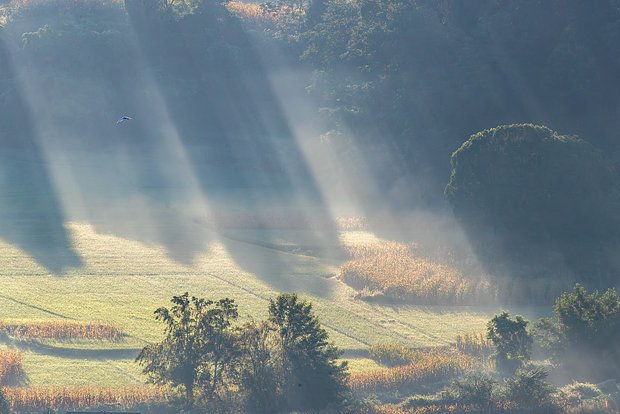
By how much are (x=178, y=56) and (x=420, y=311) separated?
247 feet

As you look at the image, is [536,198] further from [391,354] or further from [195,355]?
[195,355]

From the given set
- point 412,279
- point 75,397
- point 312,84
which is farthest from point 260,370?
point 312,84

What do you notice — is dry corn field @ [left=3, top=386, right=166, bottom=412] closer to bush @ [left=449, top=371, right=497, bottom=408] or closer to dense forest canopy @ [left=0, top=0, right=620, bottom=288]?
bush @ [left=449, top=371, right=497, bottom=408]

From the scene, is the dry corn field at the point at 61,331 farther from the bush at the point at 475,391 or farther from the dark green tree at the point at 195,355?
the bush at the point at 475,391

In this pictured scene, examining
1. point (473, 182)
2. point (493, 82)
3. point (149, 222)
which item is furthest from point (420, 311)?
point (493, 82)

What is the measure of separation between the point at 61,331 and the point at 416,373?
67.7 feet

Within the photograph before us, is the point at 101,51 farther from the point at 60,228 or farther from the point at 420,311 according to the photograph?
the point at 420,311

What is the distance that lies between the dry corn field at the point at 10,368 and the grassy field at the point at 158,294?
57 centimetres

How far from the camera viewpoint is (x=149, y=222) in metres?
98.4

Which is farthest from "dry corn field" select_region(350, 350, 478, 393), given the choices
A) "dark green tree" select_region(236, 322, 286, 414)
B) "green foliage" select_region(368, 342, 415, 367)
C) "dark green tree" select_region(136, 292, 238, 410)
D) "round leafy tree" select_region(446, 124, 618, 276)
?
"round leafy tree" select_region(446, 124, 618, 276)

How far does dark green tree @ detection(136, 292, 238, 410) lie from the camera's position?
52.7m

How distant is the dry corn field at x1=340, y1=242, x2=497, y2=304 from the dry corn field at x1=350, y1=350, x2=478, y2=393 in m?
12.6

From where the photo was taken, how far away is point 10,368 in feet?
187

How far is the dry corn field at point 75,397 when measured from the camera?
171 feet
